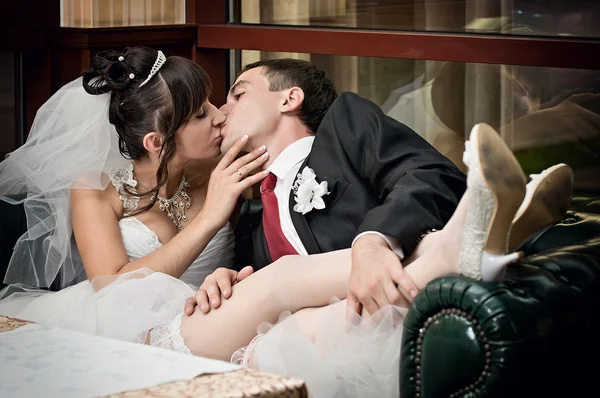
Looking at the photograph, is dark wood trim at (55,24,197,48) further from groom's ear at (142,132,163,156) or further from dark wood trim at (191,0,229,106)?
groom's ear at (142,132,163,156)

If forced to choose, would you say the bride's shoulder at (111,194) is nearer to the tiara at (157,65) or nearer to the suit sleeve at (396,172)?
the tiara at (157,65)

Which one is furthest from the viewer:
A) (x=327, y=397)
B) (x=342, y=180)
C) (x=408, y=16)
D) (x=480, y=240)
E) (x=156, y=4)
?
(x=156, y=4)

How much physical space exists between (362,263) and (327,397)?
11.8 inches

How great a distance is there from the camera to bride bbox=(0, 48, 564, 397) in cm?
202

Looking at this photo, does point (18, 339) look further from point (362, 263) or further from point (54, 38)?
point (54, 38)

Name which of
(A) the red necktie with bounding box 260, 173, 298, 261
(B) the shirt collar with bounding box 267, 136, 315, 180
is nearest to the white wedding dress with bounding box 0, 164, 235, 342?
(A) the red necktie with bounding box 260, 173, 298, 261

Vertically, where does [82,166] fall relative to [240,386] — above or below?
above

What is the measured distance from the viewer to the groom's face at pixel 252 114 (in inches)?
101

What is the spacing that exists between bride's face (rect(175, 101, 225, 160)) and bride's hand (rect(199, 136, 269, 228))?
85 mm

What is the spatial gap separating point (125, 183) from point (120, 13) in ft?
3.01

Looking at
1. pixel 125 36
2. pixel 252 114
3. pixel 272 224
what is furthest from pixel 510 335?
pixel 125 36

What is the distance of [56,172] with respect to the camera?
2.57 meters

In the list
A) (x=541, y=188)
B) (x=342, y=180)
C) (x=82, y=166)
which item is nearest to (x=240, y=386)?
(x=541, y=188)

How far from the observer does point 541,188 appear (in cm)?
174
